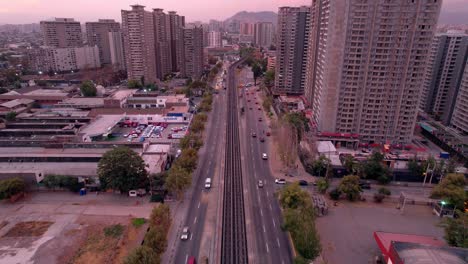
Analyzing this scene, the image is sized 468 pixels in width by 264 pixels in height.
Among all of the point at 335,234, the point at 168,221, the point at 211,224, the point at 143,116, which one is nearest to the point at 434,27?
the point at 335,234

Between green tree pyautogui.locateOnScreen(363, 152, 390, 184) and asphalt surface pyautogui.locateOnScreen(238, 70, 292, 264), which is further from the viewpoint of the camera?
green tree pyautogui.locateOnScreen(363, 152, 390, 184)

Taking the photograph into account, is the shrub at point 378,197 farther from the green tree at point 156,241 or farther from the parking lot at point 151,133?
the parking lot at point 151,133

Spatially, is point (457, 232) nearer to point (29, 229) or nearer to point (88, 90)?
point (29, 229)

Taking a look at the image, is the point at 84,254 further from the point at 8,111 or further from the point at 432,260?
the point at 8,111

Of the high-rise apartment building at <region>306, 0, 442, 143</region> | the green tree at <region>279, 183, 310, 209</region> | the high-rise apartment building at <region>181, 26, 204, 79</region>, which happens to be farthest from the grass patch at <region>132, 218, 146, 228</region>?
the high-rise apartment building at <region>181, 26, 204, 79</region>

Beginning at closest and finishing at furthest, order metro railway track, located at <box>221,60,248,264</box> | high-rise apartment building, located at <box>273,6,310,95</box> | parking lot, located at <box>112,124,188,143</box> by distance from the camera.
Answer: metro railway track, located at <box>221,60,248,264</box>, parking lot, located at <box>112,124,188,143</box>, high-rise apartment building, located at <box>273,6,310,95</box>

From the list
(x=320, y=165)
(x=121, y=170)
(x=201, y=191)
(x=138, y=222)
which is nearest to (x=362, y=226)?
(x=320, y=165)

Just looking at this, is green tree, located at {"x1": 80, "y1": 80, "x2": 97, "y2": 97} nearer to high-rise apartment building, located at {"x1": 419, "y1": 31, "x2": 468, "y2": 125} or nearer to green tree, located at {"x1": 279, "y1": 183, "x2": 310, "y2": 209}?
green tree, located at {"x1": 279, "y1": 183, "x2": 310, "y2": 209}

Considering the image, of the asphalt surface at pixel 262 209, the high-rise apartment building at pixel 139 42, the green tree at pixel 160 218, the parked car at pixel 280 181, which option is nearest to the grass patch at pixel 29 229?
the green tree at pixel 160 218
